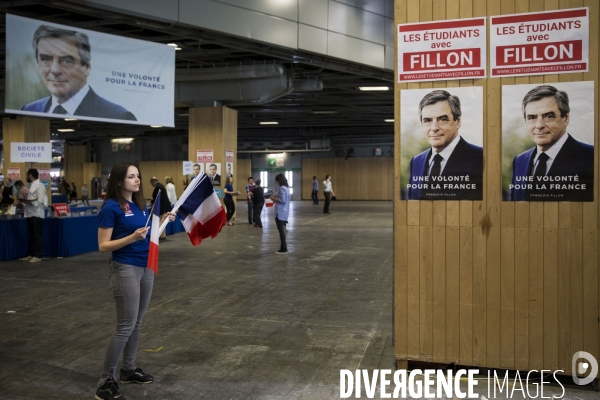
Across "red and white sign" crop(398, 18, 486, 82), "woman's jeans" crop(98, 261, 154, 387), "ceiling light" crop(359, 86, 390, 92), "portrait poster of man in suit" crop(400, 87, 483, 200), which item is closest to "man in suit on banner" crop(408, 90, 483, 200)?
"portrait poster of man in suit" crop(400, 87, 483, 200)

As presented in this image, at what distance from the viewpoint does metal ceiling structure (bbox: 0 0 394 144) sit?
44.7 ft

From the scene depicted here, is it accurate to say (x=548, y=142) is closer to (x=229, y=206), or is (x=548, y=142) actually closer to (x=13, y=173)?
(x=229, y=206)

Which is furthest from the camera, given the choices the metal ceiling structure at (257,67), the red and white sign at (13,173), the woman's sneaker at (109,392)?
the red and white sign at (13,173)

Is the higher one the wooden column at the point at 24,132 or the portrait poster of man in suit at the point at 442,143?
the wooden column at the point at 24,132

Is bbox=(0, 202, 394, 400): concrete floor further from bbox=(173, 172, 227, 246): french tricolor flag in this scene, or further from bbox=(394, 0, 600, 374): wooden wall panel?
bbox=(173, 172, 227, 246): french tricolor flag

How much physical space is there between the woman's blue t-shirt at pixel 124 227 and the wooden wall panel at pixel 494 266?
7.27 feet

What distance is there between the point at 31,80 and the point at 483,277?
8.55 m

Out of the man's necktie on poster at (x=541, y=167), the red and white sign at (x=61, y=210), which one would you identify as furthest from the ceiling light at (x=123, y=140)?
the man's necktie on poster at (x=541, y=167)

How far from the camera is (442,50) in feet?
16.3

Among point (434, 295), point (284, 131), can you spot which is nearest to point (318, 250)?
point (434, 295)

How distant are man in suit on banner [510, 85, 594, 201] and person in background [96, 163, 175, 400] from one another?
Answer: 299 centimetres

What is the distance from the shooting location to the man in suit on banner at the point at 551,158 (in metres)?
4.66

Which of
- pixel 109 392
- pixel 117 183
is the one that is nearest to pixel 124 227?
pixel 117 183

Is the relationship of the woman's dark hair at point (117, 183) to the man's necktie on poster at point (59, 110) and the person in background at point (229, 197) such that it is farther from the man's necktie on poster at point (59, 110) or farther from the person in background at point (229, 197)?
the person in background at point (229, 197)
